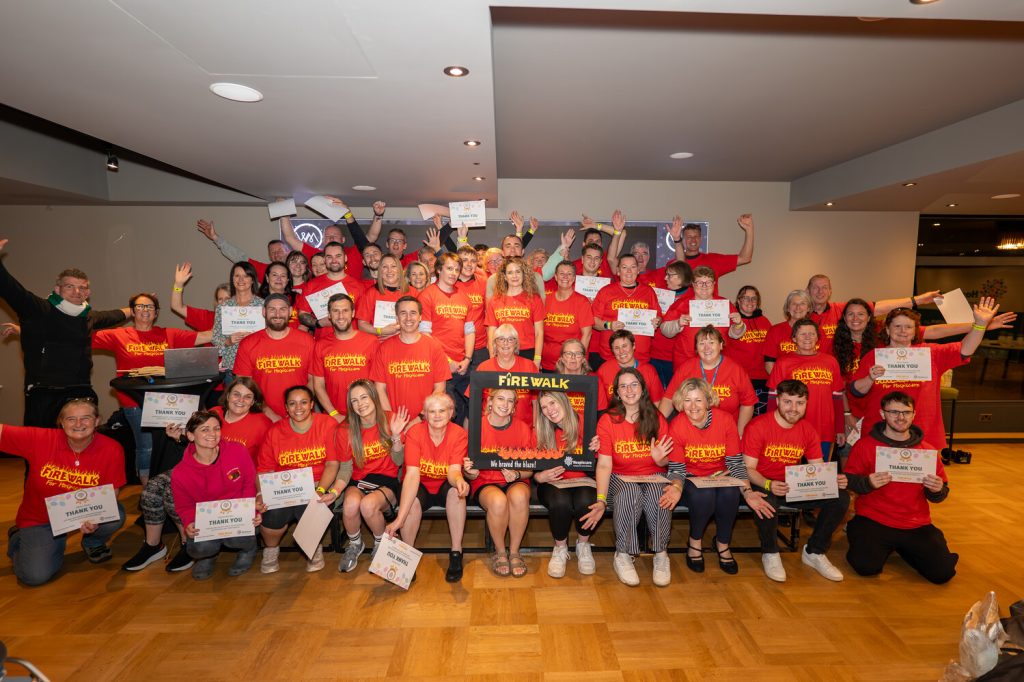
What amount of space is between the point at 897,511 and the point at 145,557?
5.17 m

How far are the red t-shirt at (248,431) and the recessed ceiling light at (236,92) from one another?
209 centimetres

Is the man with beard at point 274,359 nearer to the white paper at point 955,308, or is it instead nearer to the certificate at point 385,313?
the certificate at point 385,313

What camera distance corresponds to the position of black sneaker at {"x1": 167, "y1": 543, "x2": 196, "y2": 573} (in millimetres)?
3363

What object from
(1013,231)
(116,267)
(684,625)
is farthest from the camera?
(1013,231)

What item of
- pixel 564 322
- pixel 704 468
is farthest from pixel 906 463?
pixel 564 322

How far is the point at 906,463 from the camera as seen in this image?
130 inches

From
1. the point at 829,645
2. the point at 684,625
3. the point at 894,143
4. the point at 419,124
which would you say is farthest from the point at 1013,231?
the point at 419,124

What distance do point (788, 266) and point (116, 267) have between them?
8.69 metres

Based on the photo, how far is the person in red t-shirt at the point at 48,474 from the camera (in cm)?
321

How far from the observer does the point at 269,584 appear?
325 centimetres

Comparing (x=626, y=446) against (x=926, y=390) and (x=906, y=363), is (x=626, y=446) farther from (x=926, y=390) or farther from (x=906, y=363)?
(x=926, y=390)

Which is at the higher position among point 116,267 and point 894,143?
point 894,143

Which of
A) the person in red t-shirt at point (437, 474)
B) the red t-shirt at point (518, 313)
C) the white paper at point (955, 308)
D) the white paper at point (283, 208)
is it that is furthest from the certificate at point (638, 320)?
the white paper at point (283, 208)

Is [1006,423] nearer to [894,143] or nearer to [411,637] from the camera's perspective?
[894,143]
